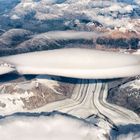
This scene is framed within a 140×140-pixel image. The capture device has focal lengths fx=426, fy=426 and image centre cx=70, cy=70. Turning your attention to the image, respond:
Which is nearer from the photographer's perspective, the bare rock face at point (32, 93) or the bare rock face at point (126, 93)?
the bare rock face at point (32, 93)

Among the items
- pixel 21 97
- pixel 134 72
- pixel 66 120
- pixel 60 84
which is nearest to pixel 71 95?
pixel 60 84

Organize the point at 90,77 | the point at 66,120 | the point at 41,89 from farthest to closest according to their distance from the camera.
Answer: the point at 90,77 → the point at 41,89 → the point at 66,120

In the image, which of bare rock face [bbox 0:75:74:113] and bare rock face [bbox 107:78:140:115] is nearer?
bare rock face [bbox 0:75:74:113]

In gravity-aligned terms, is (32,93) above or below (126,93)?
above

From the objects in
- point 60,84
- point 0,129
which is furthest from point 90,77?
point 0,129

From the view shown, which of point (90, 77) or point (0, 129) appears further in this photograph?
point (90, 77)

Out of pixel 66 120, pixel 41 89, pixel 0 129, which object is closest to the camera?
pixel 0 129

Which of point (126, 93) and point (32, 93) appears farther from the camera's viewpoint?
point (126, 93)

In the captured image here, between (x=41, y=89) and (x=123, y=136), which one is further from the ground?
(x=123, y=136)

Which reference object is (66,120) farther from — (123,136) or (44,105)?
(44,105)
